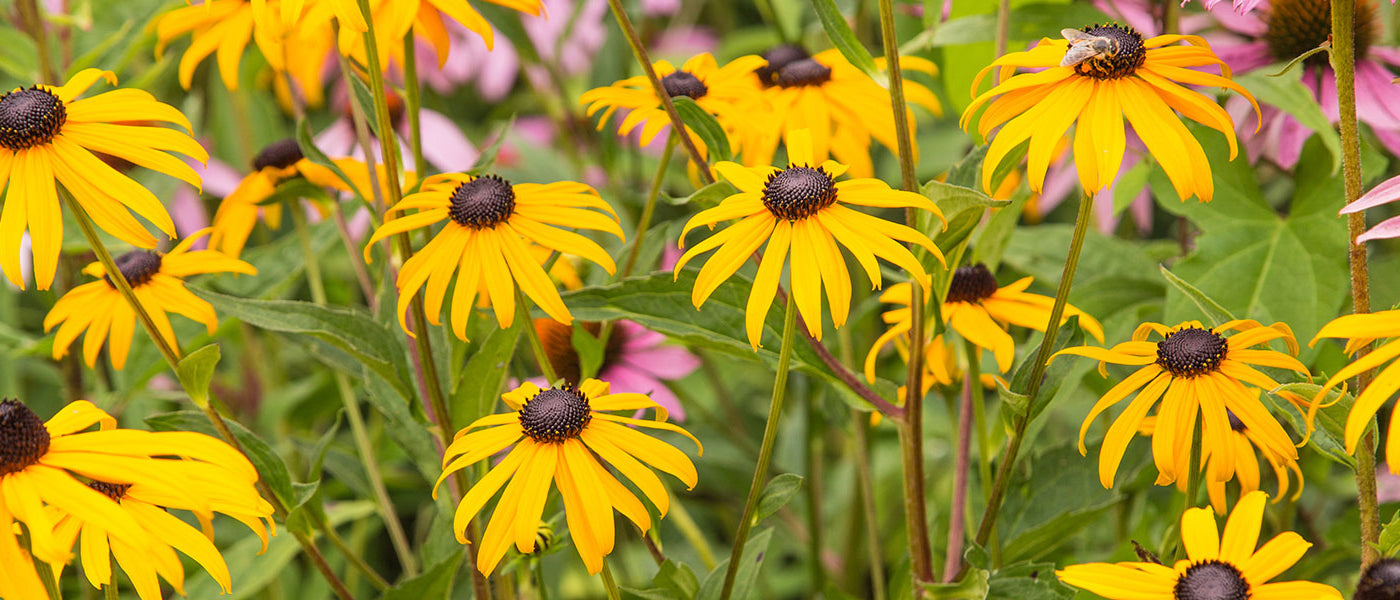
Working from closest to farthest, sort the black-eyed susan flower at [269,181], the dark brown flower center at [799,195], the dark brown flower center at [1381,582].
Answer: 1. the dark brown flower center at [1381,582]
2. the dark brown flower center at [799,195]
3. the black-eyed susan flower at [269,181]

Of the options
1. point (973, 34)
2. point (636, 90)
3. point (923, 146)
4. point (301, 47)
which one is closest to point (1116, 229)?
point (923, 146)

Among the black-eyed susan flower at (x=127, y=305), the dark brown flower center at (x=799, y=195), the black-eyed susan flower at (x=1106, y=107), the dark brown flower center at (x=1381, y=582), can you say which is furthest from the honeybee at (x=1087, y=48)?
the black-eyed susan flower at (x=127, y=305)

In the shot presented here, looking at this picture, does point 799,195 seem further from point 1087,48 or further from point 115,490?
point 115,490

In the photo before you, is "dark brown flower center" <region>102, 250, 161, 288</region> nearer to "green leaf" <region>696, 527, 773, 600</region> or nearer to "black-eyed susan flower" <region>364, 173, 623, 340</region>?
"black-eyed susan flower" <region>364, 173, 623, 340</region>

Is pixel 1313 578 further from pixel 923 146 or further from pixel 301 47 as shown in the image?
pixel 301 47

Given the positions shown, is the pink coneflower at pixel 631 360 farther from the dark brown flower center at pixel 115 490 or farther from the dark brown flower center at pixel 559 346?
the dark brown flower center at pixel 115 490

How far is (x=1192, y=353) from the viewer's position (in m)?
0.52

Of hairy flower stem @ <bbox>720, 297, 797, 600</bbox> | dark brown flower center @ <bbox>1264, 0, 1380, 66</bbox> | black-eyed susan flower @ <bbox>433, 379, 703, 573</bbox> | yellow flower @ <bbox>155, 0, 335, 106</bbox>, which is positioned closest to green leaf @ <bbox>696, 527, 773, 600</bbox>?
hairy flower stem @ <bbox>720, 297, 797, 600</bbox>

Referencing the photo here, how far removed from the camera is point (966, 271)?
673 millimetres

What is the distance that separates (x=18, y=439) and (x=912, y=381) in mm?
371

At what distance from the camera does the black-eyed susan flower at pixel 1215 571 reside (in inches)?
18.1

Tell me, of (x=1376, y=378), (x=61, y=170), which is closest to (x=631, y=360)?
(x=61, y=170)

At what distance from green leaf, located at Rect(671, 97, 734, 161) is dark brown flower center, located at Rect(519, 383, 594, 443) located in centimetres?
16

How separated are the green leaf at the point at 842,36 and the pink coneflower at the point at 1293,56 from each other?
315 mm
